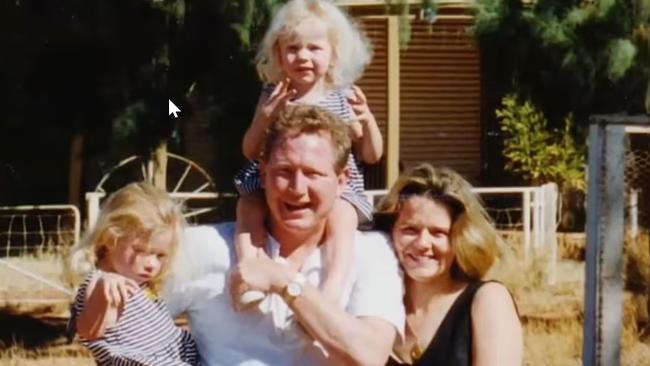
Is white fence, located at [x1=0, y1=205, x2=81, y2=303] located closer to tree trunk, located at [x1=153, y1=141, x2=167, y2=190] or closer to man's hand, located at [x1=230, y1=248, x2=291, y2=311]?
tree trunk, located at [x1=153, y1=141, x2=167, y2=190]

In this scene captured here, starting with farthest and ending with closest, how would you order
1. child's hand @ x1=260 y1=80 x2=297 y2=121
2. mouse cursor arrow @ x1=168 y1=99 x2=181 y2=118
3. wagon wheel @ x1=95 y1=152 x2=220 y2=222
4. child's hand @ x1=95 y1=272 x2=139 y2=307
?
wagon wheel @ x1=95 y1=152 x2=220 y2=222 → mouse cursor arrow @ x1=168 y1=99 x2=181 y2=118 → child's hand @ x1=260 y1=80 x2=297 y2=121 → child's hand @ x1=95 y1=272 x2=139 y2=307

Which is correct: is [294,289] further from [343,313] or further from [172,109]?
[172,109]

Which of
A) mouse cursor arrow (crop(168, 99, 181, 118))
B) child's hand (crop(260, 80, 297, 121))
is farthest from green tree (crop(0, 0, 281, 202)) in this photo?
child's hand (crop(260, 80, 297, 121))

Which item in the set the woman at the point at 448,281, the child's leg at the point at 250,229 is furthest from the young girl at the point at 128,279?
the woman at the point at 448,281

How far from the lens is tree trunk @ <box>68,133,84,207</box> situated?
7.38 metres

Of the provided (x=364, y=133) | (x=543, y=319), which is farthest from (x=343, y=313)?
(x=543, y=319)

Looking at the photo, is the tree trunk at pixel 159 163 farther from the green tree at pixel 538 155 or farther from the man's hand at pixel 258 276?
the green tree at pixel 538 155

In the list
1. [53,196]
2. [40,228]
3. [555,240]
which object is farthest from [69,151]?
[555,240]

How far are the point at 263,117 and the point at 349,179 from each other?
26cm

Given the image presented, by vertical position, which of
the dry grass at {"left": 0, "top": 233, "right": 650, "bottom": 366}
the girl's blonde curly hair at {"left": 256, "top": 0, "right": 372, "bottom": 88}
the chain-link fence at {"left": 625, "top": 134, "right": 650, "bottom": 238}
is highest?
the girl's blonde curly hair at {"left": 256, "top": 0, "right": 372, "bottom": 88}

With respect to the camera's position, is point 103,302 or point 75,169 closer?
point 103,302

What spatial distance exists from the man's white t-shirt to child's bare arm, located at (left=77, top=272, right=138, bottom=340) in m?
0.20

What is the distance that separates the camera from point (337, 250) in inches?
122

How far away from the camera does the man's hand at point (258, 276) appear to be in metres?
2.96
